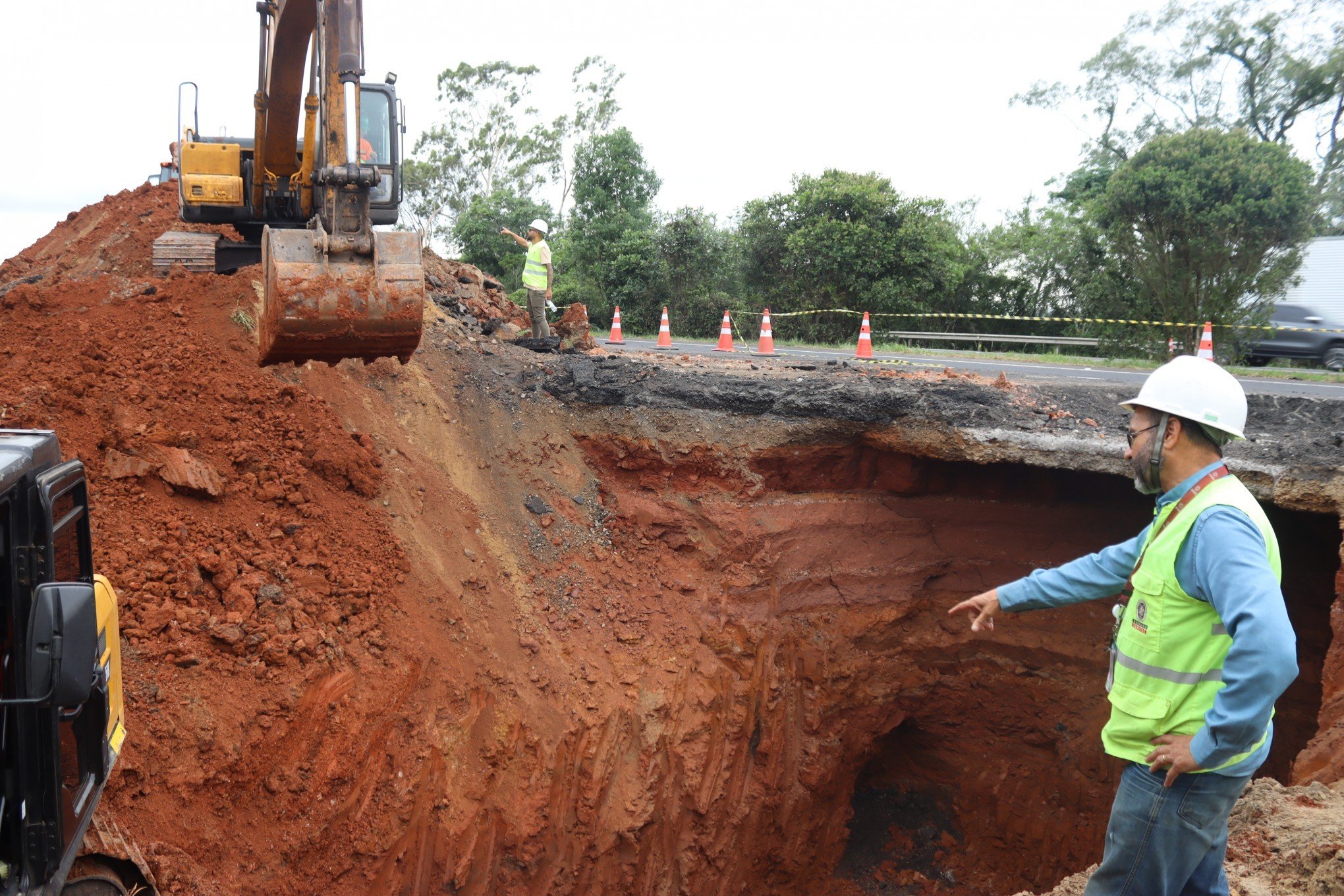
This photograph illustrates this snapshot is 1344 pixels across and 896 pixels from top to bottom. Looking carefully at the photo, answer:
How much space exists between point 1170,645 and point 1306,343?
17.4 meters

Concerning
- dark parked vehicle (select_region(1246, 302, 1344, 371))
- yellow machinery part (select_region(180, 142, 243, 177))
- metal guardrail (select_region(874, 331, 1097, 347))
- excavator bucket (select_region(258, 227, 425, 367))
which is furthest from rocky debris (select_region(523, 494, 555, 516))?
dark parked vehicle (select_region(1246, 302, 1344, 371))

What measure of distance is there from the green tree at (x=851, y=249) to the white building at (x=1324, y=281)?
6.68m

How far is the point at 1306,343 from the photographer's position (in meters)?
16.6

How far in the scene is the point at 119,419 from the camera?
5770 millimetres

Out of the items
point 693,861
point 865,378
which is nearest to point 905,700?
point 693,861

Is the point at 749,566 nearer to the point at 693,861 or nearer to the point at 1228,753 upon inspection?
the point at 693,861

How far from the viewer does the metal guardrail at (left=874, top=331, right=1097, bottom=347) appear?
18.4 m

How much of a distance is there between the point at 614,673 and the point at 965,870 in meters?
4.39

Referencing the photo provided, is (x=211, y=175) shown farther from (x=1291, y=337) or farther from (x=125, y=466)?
(x=1291, y=337)

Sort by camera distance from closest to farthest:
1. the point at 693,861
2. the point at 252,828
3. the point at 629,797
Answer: the point at 252,828, the point at 629,797, the point at 693,861

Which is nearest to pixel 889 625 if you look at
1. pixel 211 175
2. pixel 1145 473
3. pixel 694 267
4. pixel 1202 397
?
pixel 1145 473

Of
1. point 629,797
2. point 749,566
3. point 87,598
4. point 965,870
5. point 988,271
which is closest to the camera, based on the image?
point 87,598

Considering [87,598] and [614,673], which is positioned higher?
[87,598]

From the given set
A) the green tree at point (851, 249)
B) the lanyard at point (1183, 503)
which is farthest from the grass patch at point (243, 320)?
the green tree at point (851, 249)
